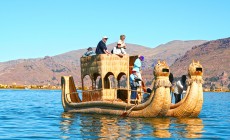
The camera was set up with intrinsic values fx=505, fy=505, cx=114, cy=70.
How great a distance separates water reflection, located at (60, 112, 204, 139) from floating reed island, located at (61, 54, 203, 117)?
61cm

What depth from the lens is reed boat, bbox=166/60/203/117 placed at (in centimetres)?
2402

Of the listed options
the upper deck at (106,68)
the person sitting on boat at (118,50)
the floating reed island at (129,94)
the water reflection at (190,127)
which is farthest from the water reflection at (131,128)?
the person sitting on boat at (118,50)

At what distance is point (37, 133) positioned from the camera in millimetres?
18344

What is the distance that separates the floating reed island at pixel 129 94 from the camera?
23.0 metres

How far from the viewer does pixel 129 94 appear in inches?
1008

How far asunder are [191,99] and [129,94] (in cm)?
333

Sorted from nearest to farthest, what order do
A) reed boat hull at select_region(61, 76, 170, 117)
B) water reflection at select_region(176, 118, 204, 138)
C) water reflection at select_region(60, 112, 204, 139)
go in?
water reflection at select_region(60, 112, 204, 139) < water reflection at select_region(176, 118, 204, 138) < reed boat hull at select_region(61, 76, 170, 117)

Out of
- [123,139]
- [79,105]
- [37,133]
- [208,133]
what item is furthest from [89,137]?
[79,105]

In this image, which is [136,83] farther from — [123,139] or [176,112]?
[123,139]

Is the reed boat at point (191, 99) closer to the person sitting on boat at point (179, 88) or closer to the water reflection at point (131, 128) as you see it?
the water reflection at point (131, 128)

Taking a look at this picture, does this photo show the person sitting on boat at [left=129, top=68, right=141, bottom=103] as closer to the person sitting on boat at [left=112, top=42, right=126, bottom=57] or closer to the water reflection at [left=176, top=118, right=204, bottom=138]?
the person sitting on boat at [left=112, top=42, right=126, bottom=57]

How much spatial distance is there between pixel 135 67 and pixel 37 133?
859 centimetres

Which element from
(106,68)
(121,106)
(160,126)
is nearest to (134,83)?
(121,106)

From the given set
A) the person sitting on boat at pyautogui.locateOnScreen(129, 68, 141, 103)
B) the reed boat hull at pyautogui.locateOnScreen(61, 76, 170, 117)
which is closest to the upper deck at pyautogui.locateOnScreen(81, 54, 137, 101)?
the person sitting on boat at pyautogui.locateOnScreen(129, 68, 141, 103)
